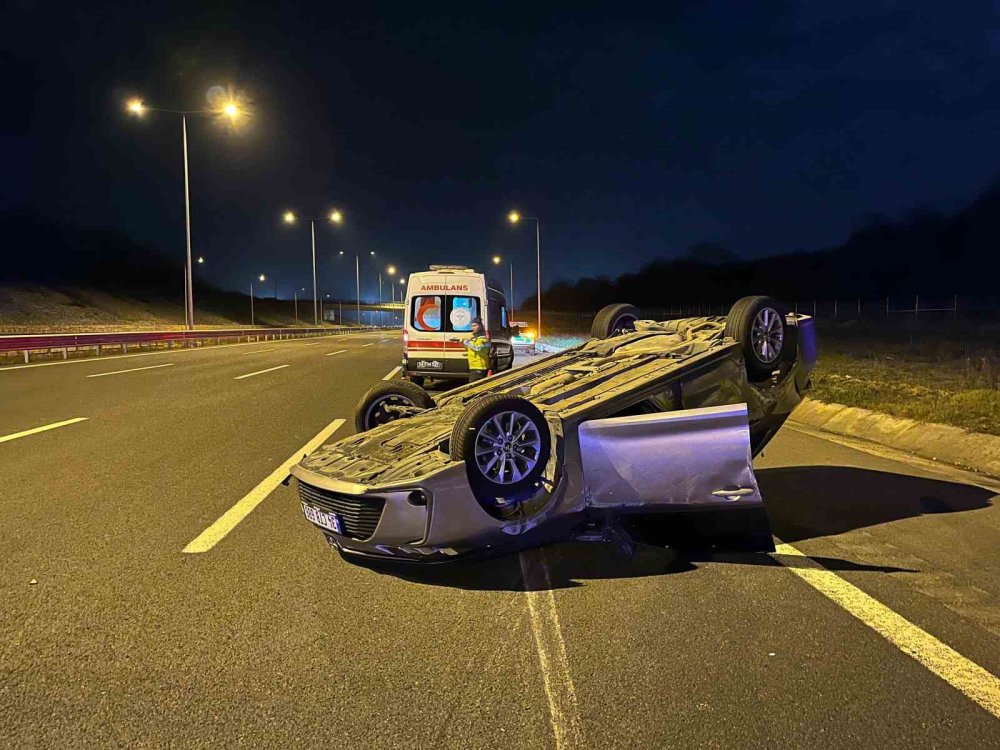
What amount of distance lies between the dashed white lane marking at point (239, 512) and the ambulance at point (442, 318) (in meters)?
6.83

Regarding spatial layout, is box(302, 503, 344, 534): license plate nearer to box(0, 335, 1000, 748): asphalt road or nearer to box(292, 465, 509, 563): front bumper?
box(292, 465, 509, 563): front bumper

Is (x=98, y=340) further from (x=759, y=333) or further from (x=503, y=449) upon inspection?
(x=759, y=333)

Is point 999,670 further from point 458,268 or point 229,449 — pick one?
point 458,268

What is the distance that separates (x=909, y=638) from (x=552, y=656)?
67.7 inches

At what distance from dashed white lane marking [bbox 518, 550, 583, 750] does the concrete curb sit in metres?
5.36

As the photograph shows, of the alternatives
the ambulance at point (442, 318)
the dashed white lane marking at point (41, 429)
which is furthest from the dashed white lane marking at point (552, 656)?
the ambulance at point (442, 318)

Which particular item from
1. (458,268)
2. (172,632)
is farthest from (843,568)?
(458,268)

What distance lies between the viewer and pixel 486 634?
330cm

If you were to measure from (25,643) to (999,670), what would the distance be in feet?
14.5

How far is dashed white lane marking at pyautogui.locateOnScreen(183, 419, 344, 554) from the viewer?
15.1 feet

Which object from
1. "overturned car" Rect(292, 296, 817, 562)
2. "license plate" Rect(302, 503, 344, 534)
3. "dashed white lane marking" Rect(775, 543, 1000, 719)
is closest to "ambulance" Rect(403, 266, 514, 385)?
"overturned car" Rect(292, 296, 817, 562)

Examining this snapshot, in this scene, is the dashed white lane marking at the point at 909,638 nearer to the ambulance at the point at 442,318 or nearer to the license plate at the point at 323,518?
the license plate at the point at 323,518

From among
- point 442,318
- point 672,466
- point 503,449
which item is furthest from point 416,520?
point 442,318

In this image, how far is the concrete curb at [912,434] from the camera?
7.09 metres
